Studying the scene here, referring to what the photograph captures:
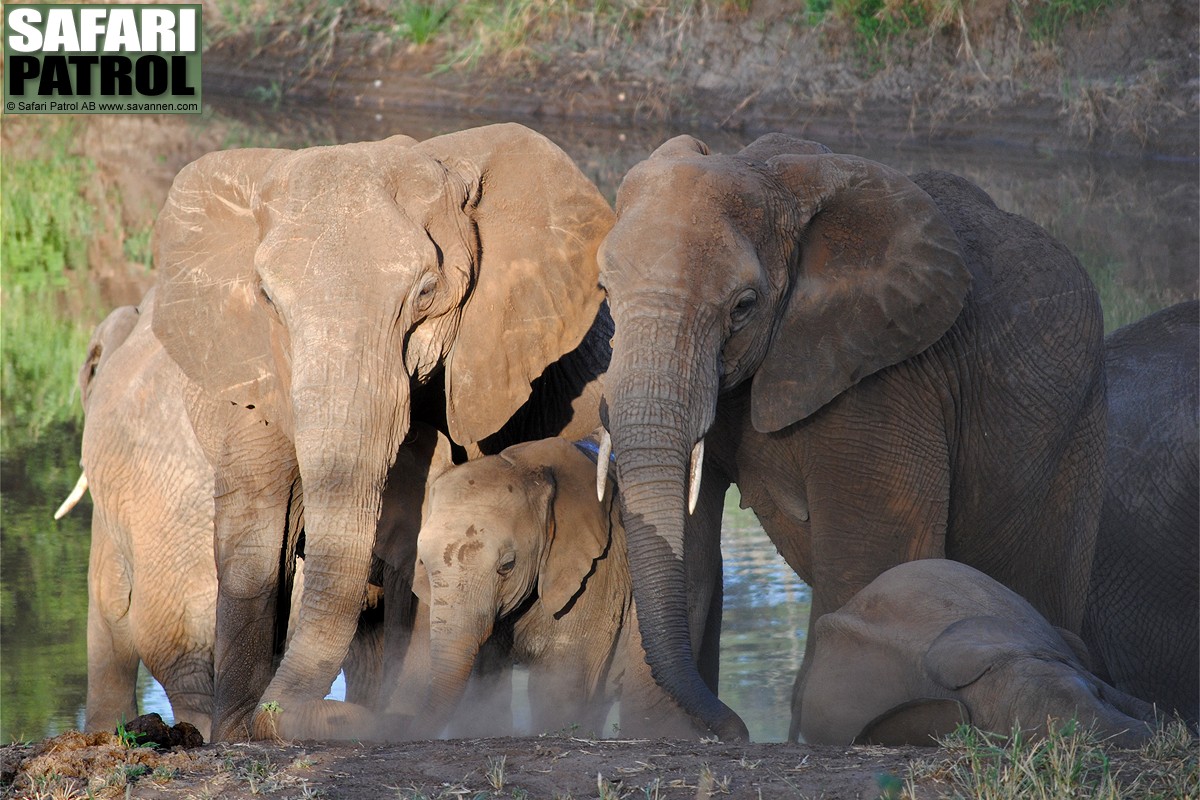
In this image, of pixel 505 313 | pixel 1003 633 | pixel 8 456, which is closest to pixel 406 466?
pixel 505 313

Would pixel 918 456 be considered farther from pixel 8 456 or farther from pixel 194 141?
pixel 194 141

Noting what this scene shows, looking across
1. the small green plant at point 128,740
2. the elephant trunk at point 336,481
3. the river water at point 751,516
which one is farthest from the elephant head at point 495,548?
the river water at point 751,516

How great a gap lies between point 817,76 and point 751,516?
1116 centimetres

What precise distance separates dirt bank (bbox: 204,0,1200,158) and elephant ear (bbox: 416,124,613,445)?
41.8ft

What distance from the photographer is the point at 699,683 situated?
4.83 metres

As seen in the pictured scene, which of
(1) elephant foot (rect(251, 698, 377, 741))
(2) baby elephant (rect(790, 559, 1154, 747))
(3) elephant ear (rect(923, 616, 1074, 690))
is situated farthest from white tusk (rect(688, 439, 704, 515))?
(1) elephant foot (rect(251, 698, 377, 741))

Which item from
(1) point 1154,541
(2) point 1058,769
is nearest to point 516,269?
(2) point 1058,769

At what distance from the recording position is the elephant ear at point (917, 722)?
176 inches

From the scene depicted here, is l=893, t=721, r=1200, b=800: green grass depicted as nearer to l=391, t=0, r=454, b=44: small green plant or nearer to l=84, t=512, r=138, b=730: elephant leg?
l=84, t=512, r=138, b=730: elephant leg

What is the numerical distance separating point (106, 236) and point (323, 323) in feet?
40.4

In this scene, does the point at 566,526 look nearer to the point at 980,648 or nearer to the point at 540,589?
the point at 540,589

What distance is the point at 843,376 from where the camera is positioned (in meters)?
5.37

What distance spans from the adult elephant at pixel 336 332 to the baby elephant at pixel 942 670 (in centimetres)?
111

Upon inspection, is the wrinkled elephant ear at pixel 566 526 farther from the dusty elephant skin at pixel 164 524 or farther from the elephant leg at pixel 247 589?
the dusty elephant skin at pixel 164 524
